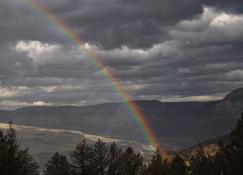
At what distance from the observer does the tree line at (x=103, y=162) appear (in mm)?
53688

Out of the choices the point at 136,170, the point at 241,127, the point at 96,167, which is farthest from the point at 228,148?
the point at 136,170

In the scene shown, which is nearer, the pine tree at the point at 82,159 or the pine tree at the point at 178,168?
the pine tree at the point at 82,159

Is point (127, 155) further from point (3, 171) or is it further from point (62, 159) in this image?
point (3, 171)

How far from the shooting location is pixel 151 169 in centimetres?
9888

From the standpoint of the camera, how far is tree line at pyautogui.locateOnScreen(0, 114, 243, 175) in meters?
53.7

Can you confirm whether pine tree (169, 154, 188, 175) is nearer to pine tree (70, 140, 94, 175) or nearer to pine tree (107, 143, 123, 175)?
pine tree (107, 143, 123, 175)

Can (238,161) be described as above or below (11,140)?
below

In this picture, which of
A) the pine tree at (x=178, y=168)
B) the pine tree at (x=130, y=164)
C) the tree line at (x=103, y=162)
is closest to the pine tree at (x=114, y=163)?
the tree line at (x=103, y=162)

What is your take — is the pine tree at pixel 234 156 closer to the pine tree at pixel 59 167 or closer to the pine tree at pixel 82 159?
the pine tree at pixel 82 159

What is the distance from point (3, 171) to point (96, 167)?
34976mm

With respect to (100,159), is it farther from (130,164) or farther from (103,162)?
(130,164)

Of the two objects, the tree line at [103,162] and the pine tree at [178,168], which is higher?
the tree line at [103,162]

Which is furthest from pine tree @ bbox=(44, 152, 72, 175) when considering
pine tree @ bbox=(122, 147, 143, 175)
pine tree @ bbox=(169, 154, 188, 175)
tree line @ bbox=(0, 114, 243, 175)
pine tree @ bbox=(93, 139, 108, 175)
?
pine tree @ bbox=(169, 154, 188, 175)

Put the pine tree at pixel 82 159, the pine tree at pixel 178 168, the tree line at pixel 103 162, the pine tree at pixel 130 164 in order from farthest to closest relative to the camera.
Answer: the pine tree at pixel 130 164 < the pine tree at pixel 178 168 < the pine tree at pixel 82 159 < the tree line at pixel 103 162
